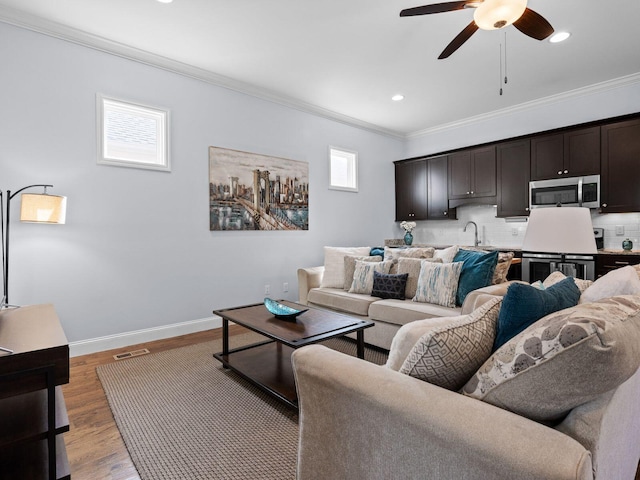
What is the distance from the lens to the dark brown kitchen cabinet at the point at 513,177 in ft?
15.5

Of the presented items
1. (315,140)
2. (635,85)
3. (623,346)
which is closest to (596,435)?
(623,346)

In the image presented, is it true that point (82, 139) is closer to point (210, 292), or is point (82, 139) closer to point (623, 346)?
point (210, 292)

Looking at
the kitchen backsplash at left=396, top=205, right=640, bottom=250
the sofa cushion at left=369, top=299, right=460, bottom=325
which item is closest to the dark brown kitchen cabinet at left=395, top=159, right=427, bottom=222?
the kitchen backsplash at left=396, top=205, right=640, bottom=250

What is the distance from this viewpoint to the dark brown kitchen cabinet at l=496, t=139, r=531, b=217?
4715 mm

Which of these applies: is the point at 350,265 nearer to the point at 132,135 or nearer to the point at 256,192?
the point at 256,192

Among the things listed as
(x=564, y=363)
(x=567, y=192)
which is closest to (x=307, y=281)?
(x=564, y=363)

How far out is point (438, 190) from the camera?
18.7ft

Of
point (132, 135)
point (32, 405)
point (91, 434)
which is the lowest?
point (91, 434)

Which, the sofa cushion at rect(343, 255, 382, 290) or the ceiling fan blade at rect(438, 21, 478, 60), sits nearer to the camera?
the ceiling fan blade at rect(438, 21, 478, 60)

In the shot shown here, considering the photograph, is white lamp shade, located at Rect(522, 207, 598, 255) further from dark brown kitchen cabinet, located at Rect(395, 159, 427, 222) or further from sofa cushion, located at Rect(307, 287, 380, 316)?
dark brown kitchen cabinet, located at Rect(395, 159, 427, 222)

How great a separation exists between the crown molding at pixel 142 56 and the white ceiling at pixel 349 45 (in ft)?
0.04

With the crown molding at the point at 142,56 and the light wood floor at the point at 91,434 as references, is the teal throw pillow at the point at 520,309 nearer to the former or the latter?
the light wood floor at the point at 91,434

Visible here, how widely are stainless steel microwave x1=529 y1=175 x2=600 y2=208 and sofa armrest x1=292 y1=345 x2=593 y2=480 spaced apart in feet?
14.5

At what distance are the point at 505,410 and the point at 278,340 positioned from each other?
57.6 inches
